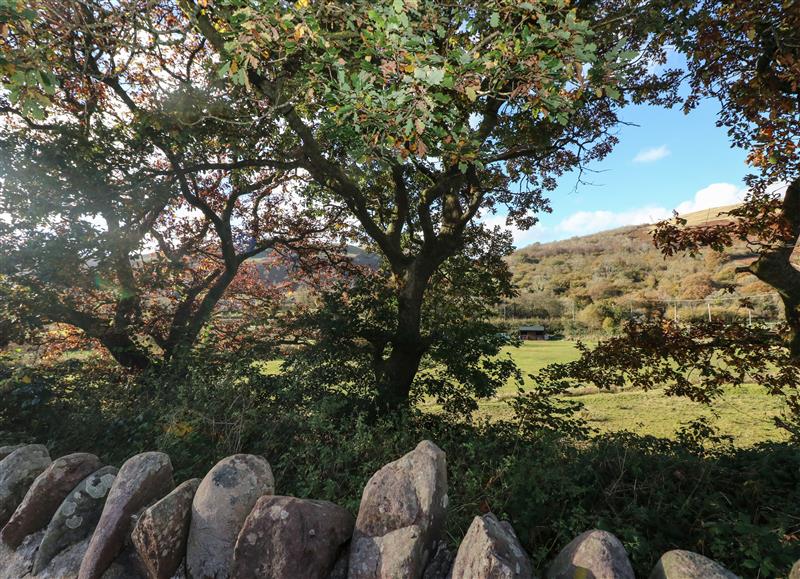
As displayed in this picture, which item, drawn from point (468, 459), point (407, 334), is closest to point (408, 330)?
point (407, 334)

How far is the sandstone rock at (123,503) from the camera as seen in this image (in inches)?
81.0

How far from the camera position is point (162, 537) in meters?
1.93

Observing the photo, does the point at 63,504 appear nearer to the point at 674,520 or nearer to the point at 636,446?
the point at 674,520

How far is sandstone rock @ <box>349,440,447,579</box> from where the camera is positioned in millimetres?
1679

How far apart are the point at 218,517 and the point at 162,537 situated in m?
0.30

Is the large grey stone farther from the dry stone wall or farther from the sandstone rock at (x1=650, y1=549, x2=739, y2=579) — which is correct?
the sandstone rock at (x1=650, y1=549, x2=739, y2=579)

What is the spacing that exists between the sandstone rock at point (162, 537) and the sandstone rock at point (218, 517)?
0.06m

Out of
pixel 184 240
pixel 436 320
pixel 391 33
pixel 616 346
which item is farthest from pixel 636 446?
pixel 184 240

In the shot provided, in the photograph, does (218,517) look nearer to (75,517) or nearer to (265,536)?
(265,536)

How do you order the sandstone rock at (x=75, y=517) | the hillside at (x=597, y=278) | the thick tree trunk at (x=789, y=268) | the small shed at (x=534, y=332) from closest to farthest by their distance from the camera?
the sandstone rock at (x=75, y=517), the thick tree trunk at (x=789, y=268), the hillside at (x=597, y=278), the small shed at (x=534, y=332)

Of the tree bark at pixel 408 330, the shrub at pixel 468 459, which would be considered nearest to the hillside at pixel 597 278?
the tree bark at pixel 408 330

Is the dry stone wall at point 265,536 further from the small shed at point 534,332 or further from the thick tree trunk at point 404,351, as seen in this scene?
the small shed at point 534,332

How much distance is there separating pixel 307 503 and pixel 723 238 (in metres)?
A: 6.14

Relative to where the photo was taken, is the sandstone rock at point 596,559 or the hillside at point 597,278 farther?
the hillside at point 597,278
